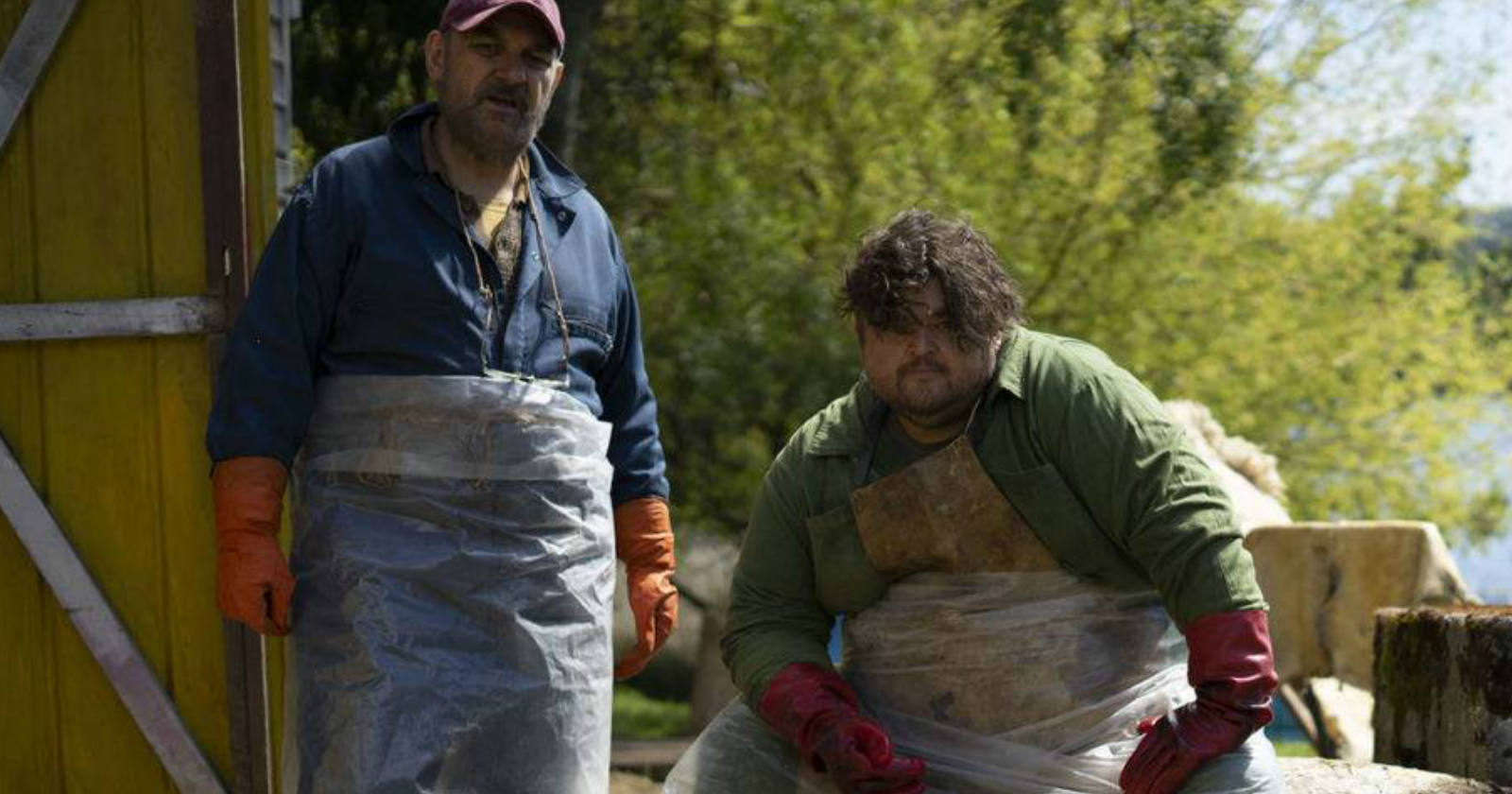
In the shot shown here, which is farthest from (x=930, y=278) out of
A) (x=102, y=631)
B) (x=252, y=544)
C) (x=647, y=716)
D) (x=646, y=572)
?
(x=647, y=716)

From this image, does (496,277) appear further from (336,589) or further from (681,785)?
(681,785)

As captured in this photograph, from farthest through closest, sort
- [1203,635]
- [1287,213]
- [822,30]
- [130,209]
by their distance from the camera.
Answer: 1. [1287,213]
2. [822,30]
3. [130,209]
4. [1203,635]

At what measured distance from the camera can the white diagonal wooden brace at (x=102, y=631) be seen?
187 inches

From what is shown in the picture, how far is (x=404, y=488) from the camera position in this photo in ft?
12.4

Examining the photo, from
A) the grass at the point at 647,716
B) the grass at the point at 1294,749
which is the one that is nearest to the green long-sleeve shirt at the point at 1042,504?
the grass at the point at 647,716

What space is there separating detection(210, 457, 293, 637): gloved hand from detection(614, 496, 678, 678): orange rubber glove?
70 cm

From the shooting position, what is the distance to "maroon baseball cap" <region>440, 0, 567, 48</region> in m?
3.90

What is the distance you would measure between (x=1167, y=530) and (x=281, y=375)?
1.46m

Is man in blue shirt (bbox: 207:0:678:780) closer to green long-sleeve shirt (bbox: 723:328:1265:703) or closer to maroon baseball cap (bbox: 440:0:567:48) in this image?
maroon baseball cap (bbox: 440:0:567:48)

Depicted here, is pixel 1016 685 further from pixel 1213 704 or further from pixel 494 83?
pixel 494 83

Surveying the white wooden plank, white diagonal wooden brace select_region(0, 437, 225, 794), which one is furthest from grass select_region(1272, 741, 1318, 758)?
the white wooden plank

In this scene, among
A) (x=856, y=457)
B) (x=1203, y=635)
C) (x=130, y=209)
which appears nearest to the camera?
(x=1203, y=635)

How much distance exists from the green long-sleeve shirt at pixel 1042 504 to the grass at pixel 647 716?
7.71 meters

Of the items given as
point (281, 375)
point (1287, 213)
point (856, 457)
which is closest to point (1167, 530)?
point (856, 457)
